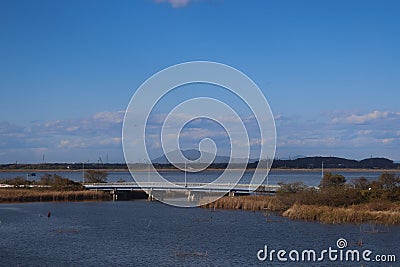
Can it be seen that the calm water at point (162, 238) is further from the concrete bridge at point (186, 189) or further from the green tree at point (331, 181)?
the concrete bridge at point (186, 189)

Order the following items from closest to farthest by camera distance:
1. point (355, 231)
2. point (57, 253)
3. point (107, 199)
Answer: point (57, 253) → point (355, 231) → point (107, 199)

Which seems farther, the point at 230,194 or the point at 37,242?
the point at 230,194

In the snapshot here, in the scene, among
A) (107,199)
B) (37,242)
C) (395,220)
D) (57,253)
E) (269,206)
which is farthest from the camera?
(107,199)

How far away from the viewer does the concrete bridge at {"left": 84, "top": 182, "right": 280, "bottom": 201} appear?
7481cm

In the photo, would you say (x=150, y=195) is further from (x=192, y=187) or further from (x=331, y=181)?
(x=331, y=181)

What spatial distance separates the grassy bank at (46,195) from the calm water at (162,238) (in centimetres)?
1784

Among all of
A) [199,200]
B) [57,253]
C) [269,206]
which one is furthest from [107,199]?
[57,253]

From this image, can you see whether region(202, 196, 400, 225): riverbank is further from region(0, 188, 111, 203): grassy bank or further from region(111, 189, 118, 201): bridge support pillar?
region(0, 188, 111, 203): grassy bank

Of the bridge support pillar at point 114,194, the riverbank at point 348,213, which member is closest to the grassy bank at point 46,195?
the bridge support pillar at point 114,194

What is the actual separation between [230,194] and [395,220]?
104 feet

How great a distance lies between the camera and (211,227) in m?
46.9

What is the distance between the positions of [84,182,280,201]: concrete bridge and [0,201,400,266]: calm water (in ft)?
50.1

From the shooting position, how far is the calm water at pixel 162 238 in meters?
31.2

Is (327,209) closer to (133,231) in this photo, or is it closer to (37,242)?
(133,231)
